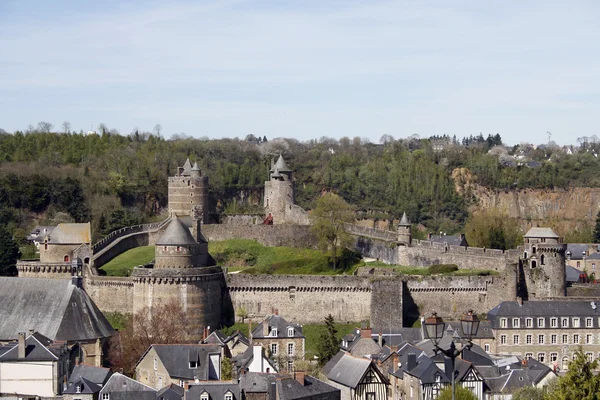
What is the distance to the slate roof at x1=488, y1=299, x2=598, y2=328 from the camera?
6028 cm

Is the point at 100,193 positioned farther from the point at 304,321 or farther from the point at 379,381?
the point at 379,381

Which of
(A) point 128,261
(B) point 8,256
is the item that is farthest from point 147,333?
(B) point 8,256

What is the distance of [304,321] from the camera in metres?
62.3

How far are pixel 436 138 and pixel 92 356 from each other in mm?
146633

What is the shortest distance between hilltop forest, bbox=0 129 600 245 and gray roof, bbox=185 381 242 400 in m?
34.0

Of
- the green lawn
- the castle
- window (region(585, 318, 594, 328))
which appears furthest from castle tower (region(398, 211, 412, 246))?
the green lawn

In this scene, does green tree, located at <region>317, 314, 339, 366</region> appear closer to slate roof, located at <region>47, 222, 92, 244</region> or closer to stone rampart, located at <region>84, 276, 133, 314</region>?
stone rampart, located at <region>84, 276, 133, 314</region>

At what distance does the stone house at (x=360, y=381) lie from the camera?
4809cm

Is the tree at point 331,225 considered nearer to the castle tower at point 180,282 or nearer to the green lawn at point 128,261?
the green lawn at point 128,261

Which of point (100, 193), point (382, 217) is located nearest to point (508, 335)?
point (100, 193)

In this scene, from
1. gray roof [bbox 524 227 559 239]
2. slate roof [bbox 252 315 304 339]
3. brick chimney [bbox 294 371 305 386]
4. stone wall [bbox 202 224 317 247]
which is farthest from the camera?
stone wall [bbox 202 224 317 247]

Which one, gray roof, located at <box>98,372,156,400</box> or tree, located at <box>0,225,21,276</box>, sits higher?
tree, located at <box>0,225,21,276</box>

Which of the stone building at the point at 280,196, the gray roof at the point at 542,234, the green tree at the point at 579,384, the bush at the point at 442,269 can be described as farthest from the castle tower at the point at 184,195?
the green tree at the point at 579,384

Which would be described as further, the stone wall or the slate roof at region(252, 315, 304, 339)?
the stone wall
